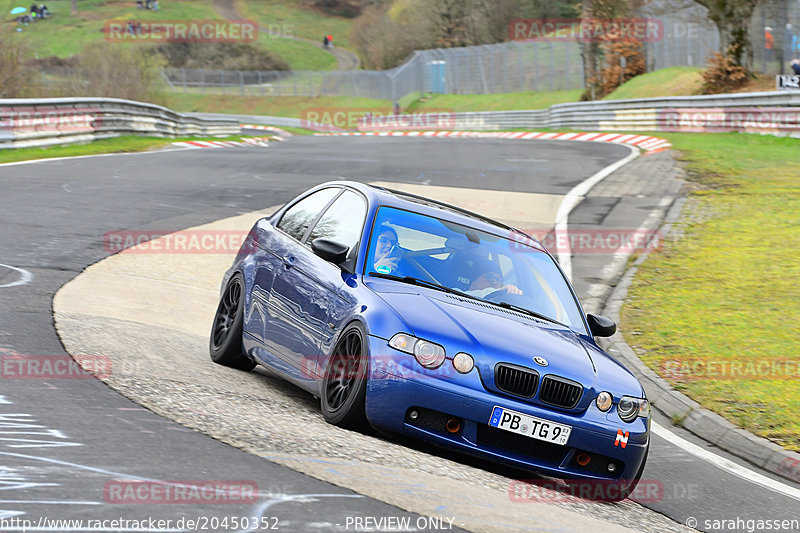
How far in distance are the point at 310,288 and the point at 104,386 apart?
4.92ft

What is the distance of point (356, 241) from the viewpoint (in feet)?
23.3

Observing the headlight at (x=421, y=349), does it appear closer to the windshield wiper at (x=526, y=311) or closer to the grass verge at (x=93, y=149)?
the windshield wiper at (x=526, y=311)

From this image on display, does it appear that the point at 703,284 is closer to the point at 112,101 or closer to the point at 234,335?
the point at 234,335

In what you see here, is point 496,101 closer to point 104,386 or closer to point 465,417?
point 104,386

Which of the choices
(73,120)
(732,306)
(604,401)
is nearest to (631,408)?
(604,401)

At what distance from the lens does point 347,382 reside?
6.16 meters

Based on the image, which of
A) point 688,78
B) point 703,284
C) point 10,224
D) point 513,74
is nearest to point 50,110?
point 10,224

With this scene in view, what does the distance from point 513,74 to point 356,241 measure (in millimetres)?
60976

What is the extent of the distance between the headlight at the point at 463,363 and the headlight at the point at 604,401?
804 millimetres

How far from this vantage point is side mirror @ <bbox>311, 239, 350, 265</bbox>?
6758mm

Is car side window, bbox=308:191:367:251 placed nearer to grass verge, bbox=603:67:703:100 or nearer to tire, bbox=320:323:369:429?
tire, bbox=320:323:369:429

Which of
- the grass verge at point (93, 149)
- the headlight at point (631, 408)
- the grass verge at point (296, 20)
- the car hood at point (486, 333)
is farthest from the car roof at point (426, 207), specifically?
the grass verge at point (296, 20)

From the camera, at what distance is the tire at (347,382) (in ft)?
19.6

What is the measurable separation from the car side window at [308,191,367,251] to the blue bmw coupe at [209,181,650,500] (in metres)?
0.01
